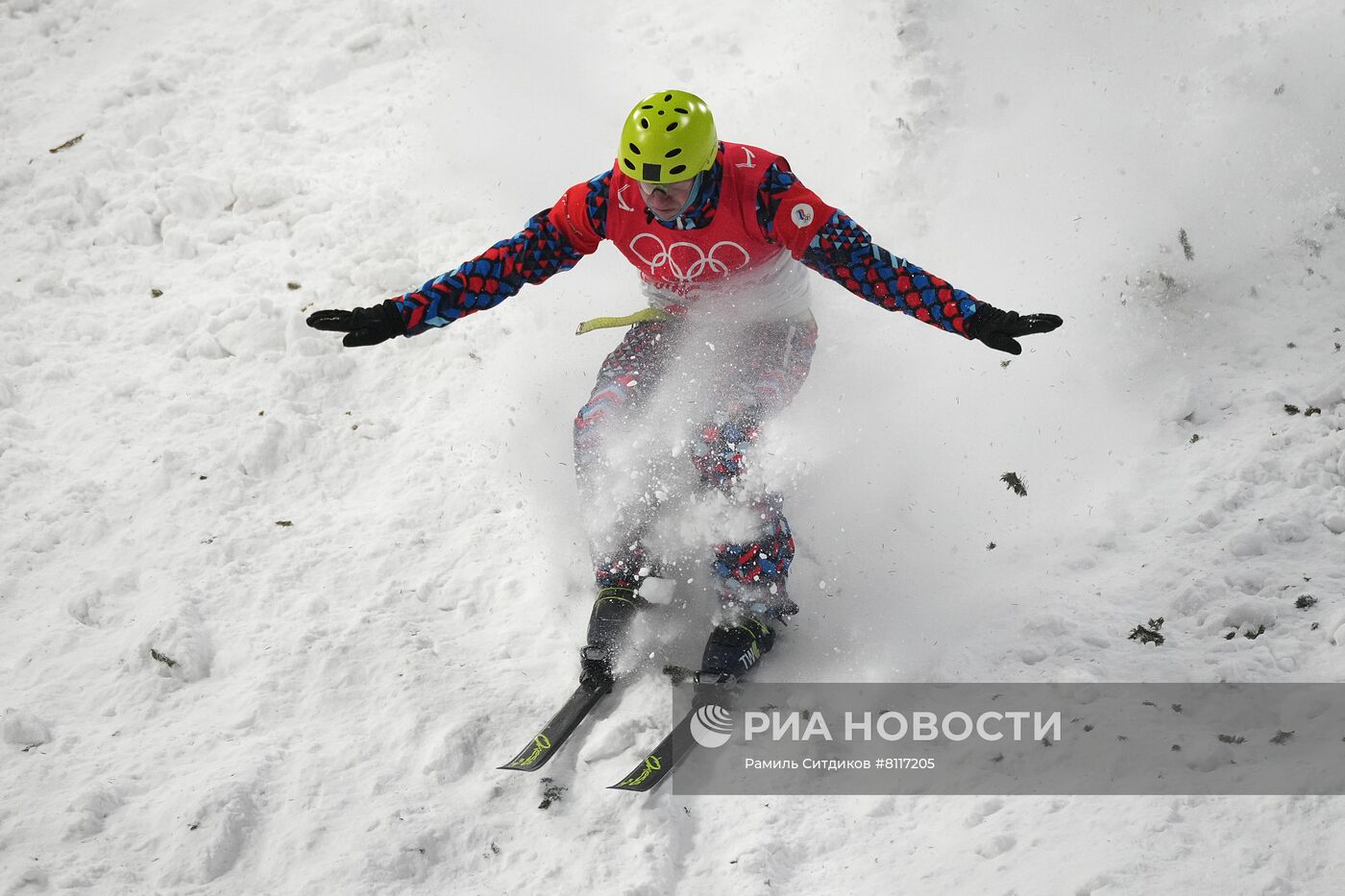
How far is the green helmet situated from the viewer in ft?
13.2

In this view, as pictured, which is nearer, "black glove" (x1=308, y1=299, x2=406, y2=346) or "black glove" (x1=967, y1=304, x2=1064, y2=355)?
"black glove" (x1=967, y1=304, x2=1064, y2=355)

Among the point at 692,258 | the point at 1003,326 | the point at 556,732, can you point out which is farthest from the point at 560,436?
the point at 1003,326

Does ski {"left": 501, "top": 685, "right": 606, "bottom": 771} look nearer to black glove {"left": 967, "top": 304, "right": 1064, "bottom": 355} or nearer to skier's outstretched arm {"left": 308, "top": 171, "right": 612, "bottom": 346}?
skier's outstretched arm {"left": 308, "top": 171, "right": 612, "bottom": 346}

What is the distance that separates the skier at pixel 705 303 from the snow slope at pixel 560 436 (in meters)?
0.32

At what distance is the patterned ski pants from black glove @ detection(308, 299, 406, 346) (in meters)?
0.87

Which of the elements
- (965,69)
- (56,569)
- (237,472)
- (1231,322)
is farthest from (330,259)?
(1231,322)

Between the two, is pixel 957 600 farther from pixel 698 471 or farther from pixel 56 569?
pixel 56 569

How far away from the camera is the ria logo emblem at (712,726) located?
400 centimetres

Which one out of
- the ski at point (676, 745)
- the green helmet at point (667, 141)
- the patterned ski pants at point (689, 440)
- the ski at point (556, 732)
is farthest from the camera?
the patterned ski pants at point (689, 440)

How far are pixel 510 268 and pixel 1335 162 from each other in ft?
15.5

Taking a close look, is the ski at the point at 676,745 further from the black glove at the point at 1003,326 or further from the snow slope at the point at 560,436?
the black glove at the point at 1003,326

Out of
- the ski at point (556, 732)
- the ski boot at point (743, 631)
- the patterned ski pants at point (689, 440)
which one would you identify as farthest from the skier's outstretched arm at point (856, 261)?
the ski at point (556, 732)

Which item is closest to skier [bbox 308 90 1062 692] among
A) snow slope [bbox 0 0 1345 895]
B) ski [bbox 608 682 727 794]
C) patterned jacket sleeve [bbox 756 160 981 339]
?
patterned jacket sleeve [bbox 756 160 981 339]

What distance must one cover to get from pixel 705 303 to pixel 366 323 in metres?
1.48
